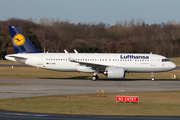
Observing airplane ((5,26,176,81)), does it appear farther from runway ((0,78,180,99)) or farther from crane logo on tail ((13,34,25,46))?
runway ((0,78,180,99))

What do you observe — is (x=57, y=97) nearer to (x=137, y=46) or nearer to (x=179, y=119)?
(x=179, y=119)

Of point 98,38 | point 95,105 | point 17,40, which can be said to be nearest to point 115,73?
point 95,105

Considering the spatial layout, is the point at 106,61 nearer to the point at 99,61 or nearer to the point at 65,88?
the point at 99,61

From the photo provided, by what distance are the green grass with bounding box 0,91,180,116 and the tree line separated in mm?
75135

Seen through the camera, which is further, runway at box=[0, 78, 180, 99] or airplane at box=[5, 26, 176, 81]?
airplane at box=[5, 26, 176, 81]

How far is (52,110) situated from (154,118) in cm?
681

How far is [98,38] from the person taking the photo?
390ft

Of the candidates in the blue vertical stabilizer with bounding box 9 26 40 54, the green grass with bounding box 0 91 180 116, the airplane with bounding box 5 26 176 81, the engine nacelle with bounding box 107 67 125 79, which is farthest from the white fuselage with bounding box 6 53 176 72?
the green grass with bounding box 0 91 180 116

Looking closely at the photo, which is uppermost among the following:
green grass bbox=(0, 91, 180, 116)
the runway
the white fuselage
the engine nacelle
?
the white fuselage

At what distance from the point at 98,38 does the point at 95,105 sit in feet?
330

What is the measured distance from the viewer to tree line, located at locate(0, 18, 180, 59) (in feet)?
334

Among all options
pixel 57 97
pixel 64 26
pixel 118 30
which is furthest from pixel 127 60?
pixel 64 26

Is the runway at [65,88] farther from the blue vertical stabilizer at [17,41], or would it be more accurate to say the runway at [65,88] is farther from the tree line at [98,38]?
the tree line at [98,38]

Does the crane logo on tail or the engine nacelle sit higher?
the crane logo on tail
